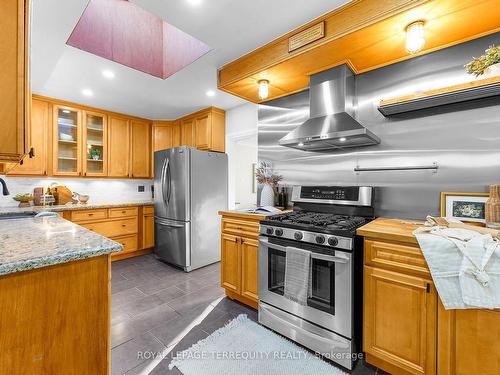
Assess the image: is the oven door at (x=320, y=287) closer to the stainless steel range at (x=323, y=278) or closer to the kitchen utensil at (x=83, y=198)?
the stainless steel range at (x=323, y=278)

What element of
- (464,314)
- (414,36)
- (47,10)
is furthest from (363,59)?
(47,10)

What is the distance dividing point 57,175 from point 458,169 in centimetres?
476

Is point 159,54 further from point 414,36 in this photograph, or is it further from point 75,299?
point 75,299

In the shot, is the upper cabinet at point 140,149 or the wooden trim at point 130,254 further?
the upper cabinet at point 140,149

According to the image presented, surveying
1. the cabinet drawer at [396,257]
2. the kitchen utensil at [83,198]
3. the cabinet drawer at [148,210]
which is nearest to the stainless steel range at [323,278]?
the cabinet drawer at [396,257]

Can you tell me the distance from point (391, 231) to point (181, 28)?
7.00ft

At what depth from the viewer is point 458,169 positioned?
5.93ft

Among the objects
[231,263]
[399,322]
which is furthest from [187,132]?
[399,322]

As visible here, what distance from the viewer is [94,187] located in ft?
13.4

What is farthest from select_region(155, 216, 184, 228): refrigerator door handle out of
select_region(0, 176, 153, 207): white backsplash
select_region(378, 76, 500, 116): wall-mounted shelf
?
select_region(378, 76, 500, 116): wall-mounted shelf

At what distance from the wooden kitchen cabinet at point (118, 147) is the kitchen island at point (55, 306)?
3.23m

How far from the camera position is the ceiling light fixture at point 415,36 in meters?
1.57

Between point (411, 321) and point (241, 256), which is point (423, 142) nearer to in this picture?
point (411, 321)

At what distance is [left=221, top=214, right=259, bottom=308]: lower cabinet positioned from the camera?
7.45ft
